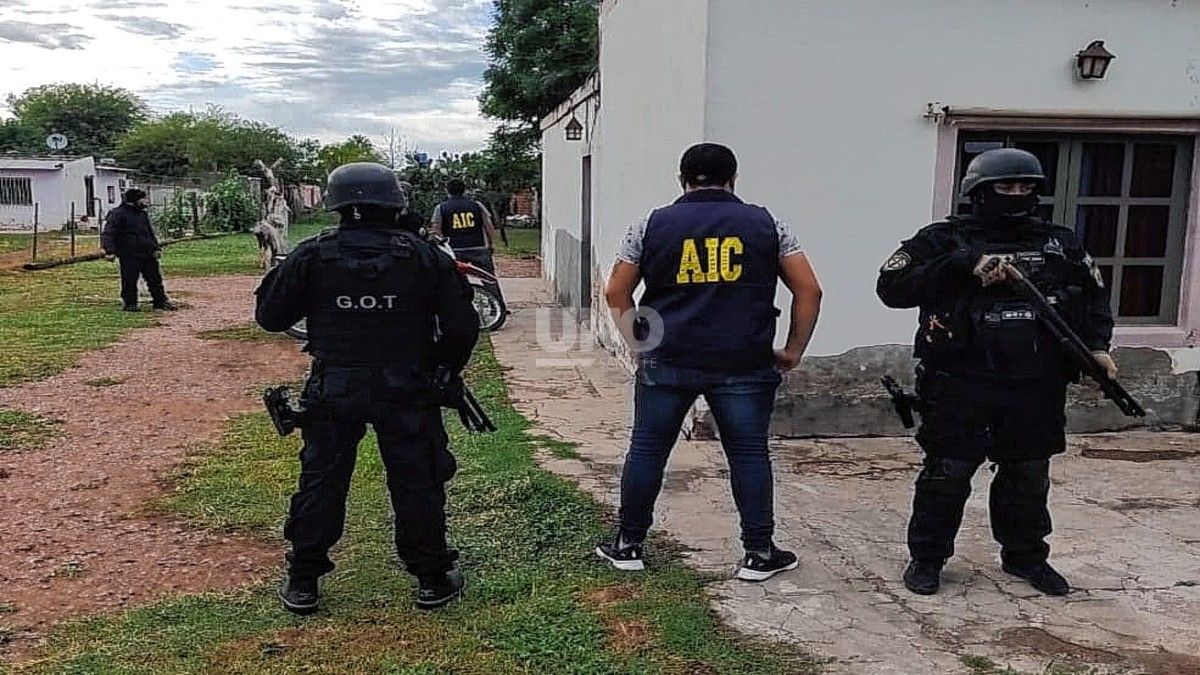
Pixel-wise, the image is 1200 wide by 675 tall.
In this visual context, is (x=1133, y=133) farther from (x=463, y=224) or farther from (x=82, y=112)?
(x=82, y=112)

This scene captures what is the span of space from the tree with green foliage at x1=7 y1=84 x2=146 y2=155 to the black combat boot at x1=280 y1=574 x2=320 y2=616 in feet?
189

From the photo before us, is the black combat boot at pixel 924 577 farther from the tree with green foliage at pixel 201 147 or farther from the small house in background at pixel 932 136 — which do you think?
the tree with green foliage at pixel 201 147

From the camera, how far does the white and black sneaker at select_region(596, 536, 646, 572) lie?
388 cm

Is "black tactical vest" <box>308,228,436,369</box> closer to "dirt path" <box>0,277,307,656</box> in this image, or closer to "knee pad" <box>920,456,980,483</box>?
"dirt path" <box>0,277,307,656</box>

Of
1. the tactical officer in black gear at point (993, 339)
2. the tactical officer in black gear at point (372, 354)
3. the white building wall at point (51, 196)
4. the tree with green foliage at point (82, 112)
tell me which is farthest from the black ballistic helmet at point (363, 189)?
the tree with green foliage at point (82, 112)

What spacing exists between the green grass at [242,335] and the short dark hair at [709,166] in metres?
7.15

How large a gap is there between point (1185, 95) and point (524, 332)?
20.7 feet

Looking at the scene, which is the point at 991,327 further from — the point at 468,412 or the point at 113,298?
the point at 113,298

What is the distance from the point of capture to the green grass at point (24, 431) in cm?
593

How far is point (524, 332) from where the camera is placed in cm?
1042

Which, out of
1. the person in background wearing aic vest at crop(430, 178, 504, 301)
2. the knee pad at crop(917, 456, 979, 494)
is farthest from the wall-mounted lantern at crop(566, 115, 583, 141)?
the knee pad at crop(917, 456, 979, 494)

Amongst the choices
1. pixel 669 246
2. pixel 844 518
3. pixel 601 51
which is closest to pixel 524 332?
pixel 601 51

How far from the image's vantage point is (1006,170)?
11.2 ft

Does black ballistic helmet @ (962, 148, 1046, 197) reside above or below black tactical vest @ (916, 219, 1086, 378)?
above
